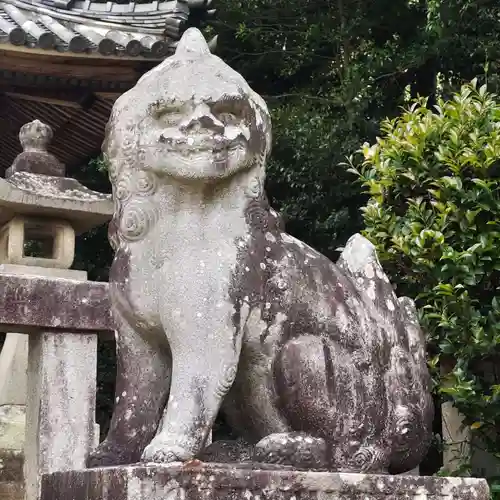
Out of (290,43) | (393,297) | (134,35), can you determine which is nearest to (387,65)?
(290,43)

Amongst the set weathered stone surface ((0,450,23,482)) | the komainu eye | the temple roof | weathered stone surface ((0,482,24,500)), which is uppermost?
the temple roof

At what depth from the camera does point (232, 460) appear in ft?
7.93

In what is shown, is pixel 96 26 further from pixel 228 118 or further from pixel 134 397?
pixel 134 397

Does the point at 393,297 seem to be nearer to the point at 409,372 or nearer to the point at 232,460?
the point at 409,372

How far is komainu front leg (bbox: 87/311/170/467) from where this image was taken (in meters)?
2.39

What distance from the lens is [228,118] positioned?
250 centimetres

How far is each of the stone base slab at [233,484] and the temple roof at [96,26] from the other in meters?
3.83

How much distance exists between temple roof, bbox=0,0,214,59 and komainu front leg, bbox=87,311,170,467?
367cm

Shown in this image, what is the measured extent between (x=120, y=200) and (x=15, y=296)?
176cm

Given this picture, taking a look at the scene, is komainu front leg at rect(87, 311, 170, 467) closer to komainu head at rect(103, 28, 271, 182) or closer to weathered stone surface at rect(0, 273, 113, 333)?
komainu head at rect(103, 28, 271, 182)

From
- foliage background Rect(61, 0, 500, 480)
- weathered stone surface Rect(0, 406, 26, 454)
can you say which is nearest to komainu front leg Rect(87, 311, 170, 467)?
weathered stone surface Rect(0, 406, 26, 454)

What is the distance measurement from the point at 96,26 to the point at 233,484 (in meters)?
4.78

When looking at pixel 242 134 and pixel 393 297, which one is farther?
pixel 393 297

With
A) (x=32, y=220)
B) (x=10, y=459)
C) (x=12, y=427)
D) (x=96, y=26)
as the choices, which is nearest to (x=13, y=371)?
(x=12, y=427)
